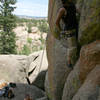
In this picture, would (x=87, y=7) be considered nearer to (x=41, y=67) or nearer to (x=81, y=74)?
(x=81, y=74)

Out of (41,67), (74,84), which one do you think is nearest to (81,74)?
(74,84)

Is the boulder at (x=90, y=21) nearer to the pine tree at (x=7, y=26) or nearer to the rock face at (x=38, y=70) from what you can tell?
the rock face at (x=38, y=70)

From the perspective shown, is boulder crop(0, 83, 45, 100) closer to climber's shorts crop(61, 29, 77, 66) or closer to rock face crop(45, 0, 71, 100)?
rock face crop(45, 0, 71, 100)

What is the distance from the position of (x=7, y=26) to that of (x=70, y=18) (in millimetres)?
17766

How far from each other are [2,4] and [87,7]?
20233 millimetres

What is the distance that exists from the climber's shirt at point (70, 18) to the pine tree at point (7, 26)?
55.4 feet

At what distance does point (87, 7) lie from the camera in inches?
203

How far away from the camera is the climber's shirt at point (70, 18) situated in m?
6.86

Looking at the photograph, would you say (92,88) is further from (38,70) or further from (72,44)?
(38,70)

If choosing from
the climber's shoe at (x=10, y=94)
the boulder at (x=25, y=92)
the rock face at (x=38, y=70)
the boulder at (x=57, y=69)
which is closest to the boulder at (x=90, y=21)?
the boulder at (x=57, y=69)

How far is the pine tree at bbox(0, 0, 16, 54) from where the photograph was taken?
895 inches

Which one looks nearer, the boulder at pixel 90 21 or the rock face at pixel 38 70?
the boulder at pixel 90 21

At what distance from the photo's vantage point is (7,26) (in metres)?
23.2

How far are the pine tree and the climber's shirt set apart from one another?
55.4 feet
